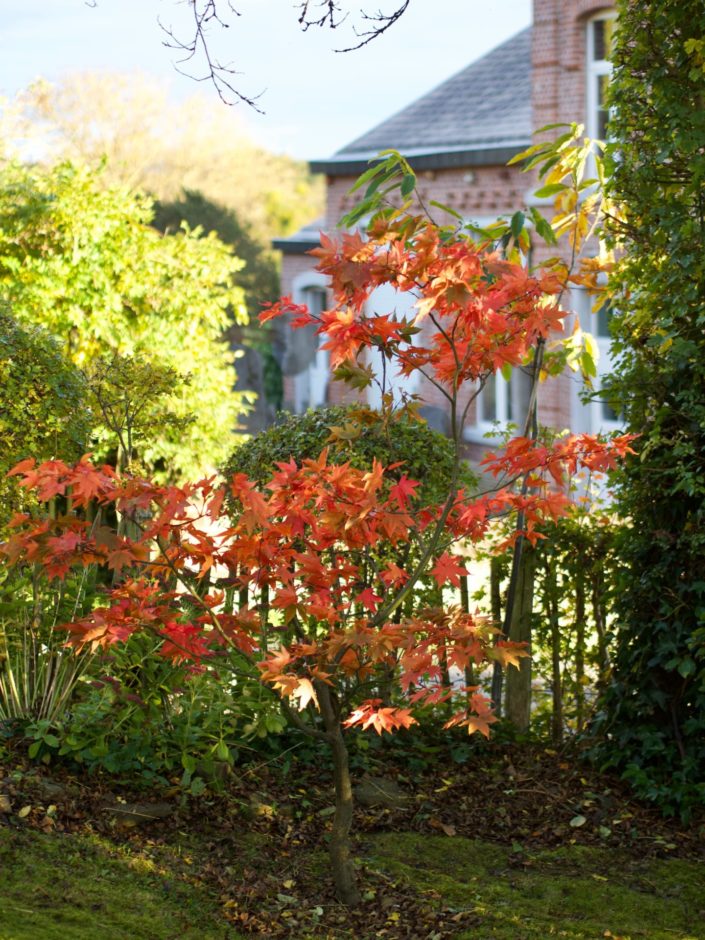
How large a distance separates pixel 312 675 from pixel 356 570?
2.27 ft

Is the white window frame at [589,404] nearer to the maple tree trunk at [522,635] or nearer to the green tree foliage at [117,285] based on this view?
the green tree foliage at [117,285]

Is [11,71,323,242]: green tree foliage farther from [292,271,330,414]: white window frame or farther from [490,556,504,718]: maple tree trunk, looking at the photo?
[490,556,504,718]: maple tree trunk

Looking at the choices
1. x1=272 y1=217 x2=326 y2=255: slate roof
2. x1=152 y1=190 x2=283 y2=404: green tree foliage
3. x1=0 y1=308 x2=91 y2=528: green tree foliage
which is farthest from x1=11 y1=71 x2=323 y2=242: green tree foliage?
x1=0 y1=308 x2=91 y2=528: green tree foliage

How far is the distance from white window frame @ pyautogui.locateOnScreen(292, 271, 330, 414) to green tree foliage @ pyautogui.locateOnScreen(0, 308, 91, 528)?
17.8m

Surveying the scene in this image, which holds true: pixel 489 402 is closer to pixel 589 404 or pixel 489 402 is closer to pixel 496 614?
pixel 589 404

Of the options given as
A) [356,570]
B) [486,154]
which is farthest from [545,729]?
[486,154]

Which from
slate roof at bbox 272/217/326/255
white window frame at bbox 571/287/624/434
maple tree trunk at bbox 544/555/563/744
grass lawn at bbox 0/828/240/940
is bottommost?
grass lawn at bbox 0/828/240/940

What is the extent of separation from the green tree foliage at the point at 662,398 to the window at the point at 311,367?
1869cm

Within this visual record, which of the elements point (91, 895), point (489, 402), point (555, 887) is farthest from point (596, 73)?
point (91, 895)

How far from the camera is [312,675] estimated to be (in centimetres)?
390

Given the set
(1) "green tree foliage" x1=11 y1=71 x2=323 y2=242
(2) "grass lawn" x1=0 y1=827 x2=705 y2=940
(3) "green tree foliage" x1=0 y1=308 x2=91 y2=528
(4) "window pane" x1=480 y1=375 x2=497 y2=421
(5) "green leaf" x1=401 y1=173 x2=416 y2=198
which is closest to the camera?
(2) "grass lawn" x1=0 y1=827 x2=705 y2=940

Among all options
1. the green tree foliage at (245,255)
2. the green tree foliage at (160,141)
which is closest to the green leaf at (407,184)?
the green tree foliage at (245,255)

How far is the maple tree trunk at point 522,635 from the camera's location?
615 cm

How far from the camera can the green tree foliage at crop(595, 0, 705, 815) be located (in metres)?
5.30
